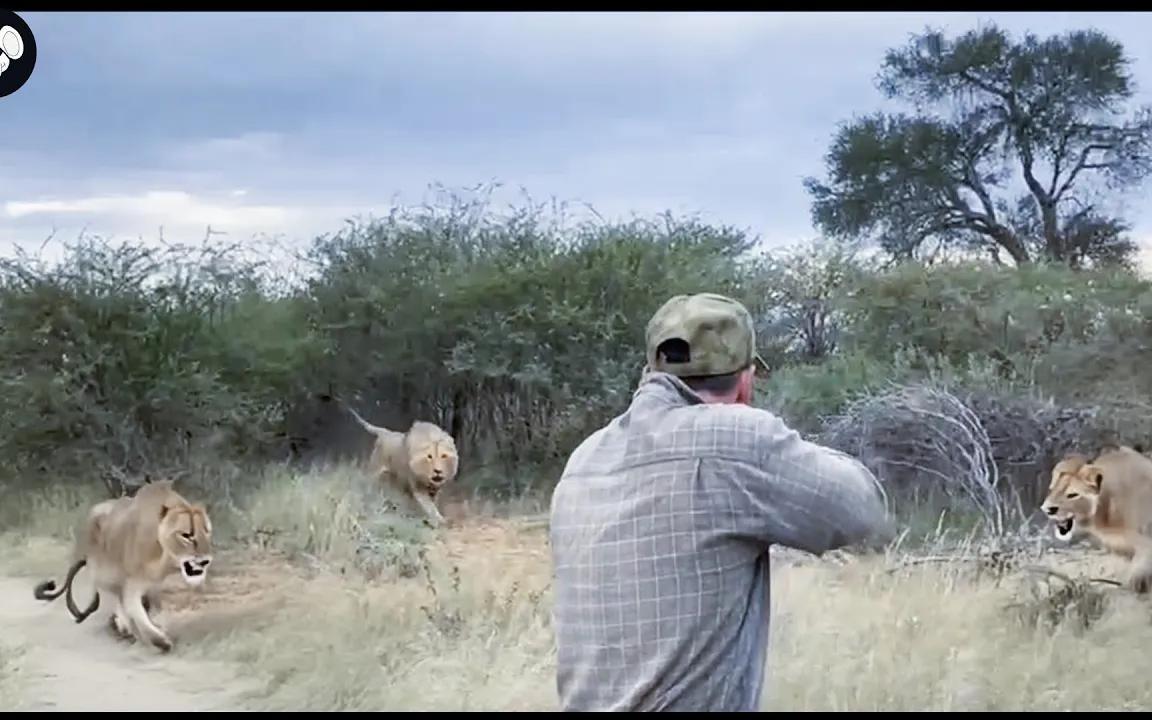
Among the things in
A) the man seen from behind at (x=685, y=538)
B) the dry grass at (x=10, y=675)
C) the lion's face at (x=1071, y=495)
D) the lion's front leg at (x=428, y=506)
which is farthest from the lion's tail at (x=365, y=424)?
the man seen from behind at (x=685, y=538)

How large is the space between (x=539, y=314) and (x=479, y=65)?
0.49m

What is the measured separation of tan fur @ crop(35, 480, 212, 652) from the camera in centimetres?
236

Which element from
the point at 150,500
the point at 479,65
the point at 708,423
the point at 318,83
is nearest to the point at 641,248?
the point at 479,65

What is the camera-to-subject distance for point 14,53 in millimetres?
2281

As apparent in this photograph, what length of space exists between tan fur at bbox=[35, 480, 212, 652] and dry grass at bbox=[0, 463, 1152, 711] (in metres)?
0.05

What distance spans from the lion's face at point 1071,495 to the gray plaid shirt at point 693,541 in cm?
142

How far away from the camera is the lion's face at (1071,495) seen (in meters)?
2.36

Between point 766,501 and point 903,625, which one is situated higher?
point 766,501

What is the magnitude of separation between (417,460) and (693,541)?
5.05 feet

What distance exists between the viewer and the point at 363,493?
8.29 feet

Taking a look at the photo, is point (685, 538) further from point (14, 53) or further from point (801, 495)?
point (14, 53)

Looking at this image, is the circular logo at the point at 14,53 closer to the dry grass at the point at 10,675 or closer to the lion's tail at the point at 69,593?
the lion's tail at the point at 69,593

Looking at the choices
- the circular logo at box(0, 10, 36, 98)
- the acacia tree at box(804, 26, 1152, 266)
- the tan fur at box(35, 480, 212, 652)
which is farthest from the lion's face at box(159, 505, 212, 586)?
the acacia tree at box(804, 26, 1152, 266)

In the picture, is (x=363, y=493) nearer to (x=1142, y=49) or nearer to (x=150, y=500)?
(x=150, y=500)
